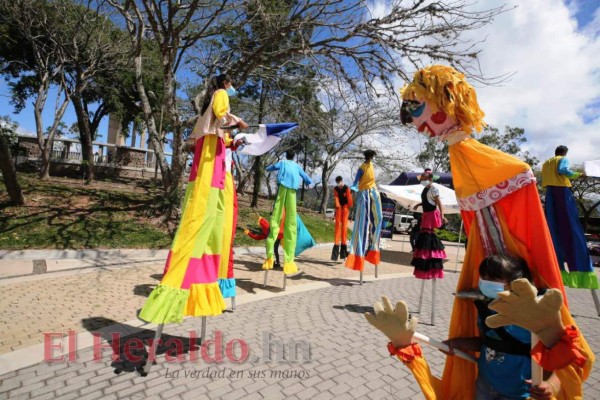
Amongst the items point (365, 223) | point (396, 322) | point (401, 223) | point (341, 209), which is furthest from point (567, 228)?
point (401, 223)

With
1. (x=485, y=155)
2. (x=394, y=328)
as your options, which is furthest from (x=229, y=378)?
(x=485, y=155)

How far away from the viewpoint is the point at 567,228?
4.94m

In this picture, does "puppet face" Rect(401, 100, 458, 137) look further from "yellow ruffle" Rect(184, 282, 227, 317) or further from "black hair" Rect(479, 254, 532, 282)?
"yellow ruffle" Rect(184, 282, 227, 317)

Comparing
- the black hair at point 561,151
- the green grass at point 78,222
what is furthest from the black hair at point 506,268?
the green grass at point 78,222

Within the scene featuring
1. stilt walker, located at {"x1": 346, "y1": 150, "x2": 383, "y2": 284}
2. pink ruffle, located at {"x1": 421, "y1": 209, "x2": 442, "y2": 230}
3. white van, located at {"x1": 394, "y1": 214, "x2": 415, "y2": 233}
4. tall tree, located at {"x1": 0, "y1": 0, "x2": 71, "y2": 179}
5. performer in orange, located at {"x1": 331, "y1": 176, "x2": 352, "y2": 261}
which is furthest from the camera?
white van, located at {"x1": 394, "y1": 214, "x2": 415, "y2": 233}

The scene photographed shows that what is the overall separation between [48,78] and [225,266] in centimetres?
1644

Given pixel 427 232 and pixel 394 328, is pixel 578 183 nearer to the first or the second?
pixel 427 232

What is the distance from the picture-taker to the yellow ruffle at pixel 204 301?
2.94 metres

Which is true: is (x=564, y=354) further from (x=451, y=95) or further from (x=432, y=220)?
(x=432, y=220)

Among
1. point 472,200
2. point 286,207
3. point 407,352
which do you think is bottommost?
point 407,352

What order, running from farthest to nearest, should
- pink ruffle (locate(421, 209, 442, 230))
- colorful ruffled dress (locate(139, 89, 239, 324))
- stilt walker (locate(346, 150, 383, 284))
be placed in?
stilt walker (locate(346, 150, 383, 284)) → pink ruffle (locate(421, 209, 442, 230)) → colorful ruffled dress (locate(139, 89, 239, 324))

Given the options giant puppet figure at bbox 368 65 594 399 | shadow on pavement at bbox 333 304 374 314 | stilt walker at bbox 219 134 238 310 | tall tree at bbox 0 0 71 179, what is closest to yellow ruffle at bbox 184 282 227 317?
stilt walker at bbox 219 134 238 310

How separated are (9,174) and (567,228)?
11253 millimetres

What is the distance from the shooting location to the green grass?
7316 mm
